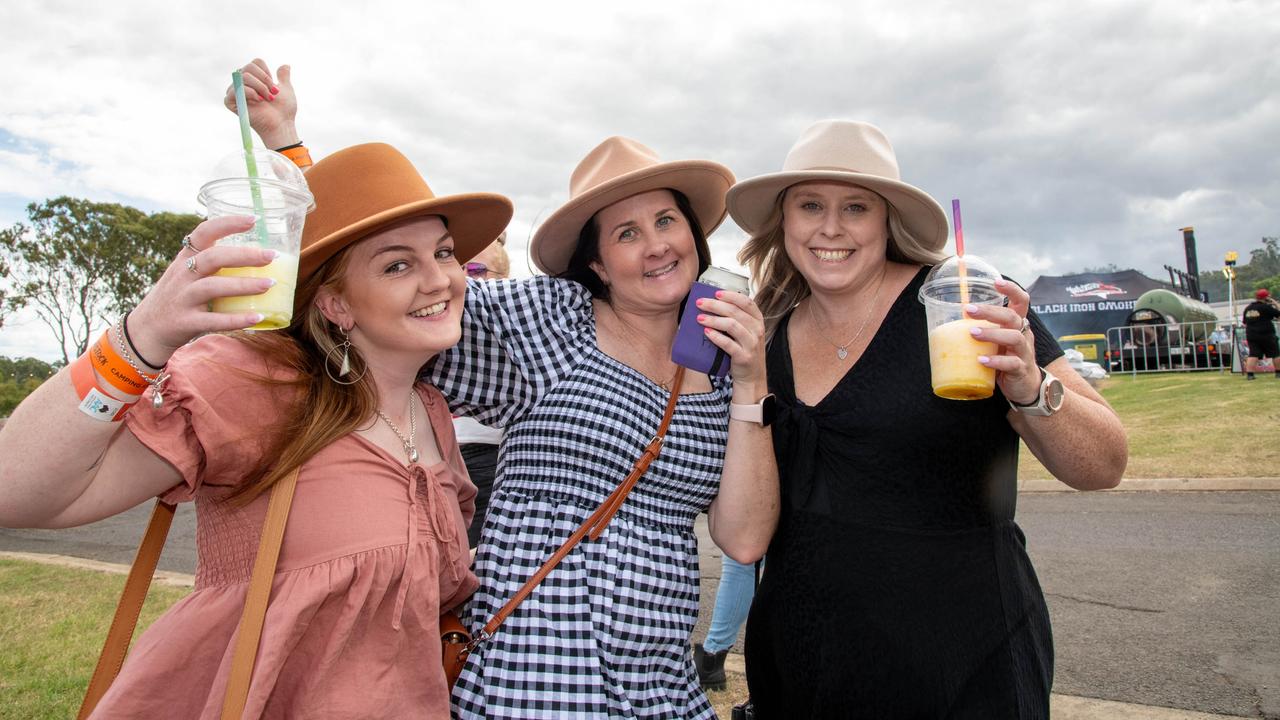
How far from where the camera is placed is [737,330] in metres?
2.26

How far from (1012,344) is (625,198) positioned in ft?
4.27

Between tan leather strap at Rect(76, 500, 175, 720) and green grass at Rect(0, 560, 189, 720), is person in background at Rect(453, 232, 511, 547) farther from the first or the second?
green grass at Rect(0, 560, 189, 720)

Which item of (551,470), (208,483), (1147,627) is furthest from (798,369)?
(1147,627)

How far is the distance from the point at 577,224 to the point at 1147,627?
155 inches

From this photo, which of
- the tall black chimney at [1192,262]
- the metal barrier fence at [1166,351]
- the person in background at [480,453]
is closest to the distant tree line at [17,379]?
the person in background at [480,453]

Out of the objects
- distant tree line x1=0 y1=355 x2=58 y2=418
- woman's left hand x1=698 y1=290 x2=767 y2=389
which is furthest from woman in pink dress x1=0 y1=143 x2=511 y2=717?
distant tree line x1=0 y1=355 x2=58 y2=418

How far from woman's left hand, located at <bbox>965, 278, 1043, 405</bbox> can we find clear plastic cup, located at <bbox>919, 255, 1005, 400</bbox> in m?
0.03

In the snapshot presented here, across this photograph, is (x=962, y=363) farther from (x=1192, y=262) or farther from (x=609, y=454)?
(x=1192, y=262)

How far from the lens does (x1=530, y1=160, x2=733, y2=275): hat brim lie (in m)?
2.55

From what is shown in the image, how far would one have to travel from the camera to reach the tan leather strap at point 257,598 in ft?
5.19

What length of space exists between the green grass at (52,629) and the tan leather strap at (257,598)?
3.02m

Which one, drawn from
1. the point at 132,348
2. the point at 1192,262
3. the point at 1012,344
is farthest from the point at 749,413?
the point at 1192,262

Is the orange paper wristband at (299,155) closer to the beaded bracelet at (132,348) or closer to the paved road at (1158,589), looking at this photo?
the beaded bracelet at (132,348)

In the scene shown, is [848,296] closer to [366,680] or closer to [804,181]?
[804,181]
